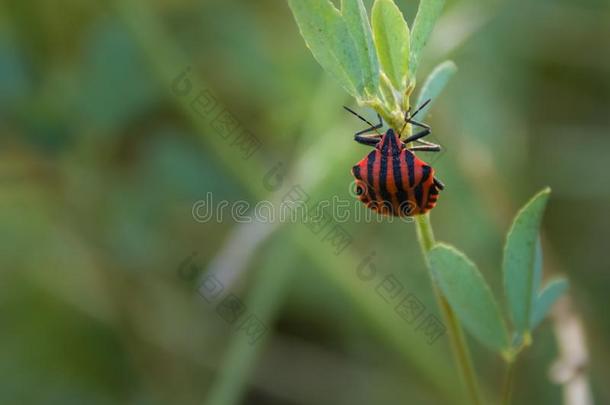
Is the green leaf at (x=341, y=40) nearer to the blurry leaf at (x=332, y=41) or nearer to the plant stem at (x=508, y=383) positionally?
the blurry leaf at (x=332, y=41)

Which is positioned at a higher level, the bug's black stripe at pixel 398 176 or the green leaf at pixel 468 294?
the bug's black stripe at pixel 398 176

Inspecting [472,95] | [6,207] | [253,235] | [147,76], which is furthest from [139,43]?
[472,95]

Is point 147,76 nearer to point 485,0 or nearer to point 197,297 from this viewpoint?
point 197,297

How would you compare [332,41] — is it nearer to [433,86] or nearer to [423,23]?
[423,23]

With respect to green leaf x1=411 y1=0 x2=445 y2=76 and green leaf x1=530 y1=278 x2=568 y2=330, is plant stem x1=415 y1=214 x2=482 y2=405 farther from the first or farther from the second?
green leaf x1=411 y1=0 x2=445 y2=76

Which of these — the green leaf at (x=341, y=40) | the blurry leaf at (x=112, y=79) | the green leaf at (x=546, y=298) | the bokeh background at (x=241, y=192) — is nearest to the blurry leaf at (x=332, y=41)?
the green leaf at (x=341, y=40)

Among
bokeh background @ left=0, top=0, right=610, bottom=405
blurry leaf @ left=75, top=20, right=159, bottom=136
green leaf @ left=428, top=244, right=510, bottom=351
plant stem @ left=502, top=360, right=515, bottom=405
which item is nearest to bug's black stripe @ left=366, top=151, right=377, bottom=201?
green leaf @ left=428, top=244, right=510, bottom=351
